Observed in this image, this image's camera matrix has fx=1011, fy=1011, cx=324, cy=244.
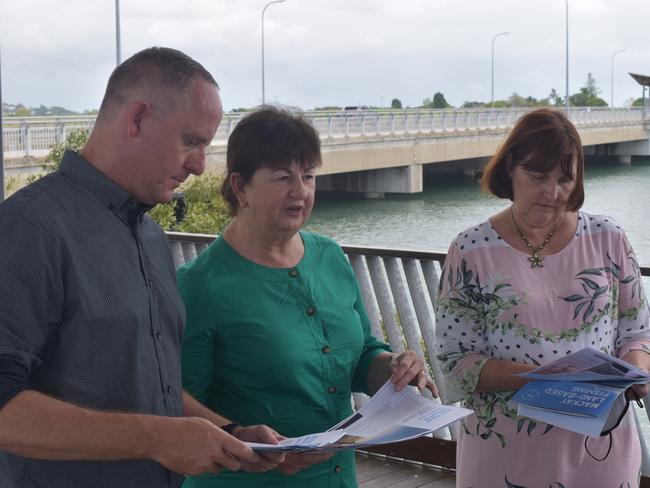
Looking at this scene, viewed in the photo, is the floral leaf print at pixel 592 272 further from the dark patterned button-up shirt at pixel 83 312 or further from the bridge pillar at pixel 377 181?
the bridge pillar at pixel 377 181

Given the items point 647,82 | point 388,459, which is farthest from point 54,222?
point 647,82

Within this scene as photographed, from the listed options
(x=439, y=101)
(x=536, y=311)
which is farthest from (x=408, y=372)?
(x=439, y=101)

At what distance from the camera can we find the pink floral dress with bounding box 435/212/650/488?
287 cm

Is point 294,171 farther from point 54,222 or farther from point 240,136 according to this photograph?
point 54,222

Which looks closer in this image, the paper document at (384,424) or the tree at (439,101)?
the paper document at (384,424)

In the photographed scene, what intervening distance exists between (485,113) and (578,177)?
141 feet

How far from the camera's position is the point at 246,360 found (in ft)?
8.30

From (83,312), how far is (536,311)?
149 centimetres

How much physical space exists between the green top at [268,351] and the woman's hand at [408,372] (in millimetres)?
156

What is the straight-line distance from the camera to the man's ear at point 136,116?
6.47ft

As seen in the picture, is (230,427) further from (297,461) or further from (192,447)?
(192,447)

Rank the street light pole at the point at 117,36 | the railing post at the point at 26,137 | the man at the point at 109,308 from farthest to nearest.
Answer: the street light pole at the point at 117,36 → the railing post at the point at 26,137 → the man at the point at 109,308

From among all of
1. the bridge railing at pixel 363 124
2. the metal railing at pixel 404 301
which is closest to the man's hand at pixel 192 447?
the metal railing at pixel 404 301

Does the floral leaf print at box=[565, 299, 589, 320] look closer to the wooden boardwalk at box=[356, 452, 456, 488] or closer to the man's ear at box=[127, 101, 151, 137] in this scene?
the man's ear at box=[127, 101, 151, 137]
